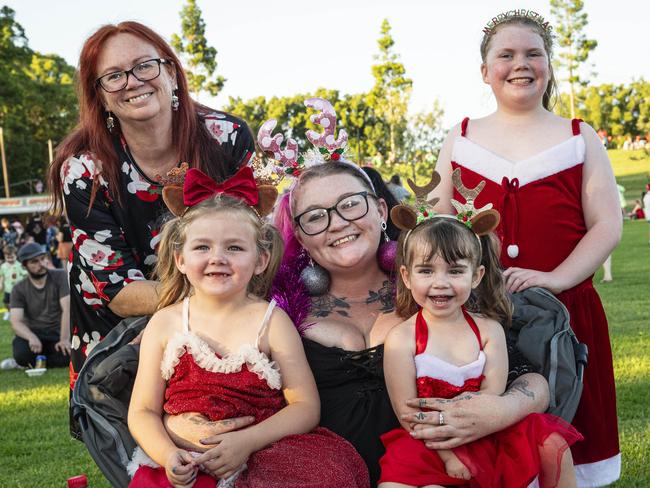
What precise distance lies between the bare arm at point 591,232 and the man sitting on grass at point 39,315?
758cm

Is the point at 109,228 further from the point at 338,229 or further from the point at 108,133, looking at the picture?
the point at 338,229

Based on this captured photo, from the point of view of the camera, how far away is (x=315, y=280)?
3.34 metres

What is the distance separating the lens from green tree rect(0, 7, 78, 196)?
4803 centimetres

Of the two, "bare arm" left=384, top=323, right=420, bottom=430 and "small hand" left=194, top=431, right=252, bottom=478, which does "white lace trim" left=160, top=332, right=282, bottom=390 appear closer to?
"small hand" left=194, top=431, right=252, bottom=478

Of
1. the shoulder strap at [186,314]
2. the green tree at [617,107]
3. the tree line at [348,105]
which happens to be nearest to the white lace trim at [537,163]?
the shoulder strap at [186,314]

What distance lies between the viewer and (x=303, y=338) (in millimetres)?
3213

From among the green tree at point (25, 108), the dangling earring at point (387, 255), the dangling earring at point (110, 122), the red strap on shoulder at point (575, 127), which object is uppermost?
the green tree at point (25, 108)

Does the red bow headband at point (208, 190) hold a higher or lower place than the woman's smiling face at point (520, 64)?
lower

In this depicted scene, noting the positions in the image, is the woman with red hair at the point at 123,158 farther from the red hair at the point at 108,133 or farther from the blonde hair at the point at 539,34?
the blonde hair at the point at 539,34

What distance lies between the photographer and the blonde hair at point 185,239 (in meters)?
2.97

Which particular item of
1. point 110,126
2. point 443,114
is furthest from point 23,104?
point 110,126

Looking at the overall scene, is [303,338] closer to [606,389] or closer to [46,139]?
[606,389]

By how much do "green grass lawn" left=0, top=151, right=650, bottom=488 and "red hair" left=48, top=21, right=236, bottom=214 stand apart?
215 cm

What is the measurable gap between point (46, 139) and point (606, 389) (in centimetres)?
6325
